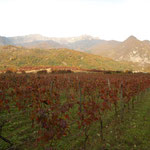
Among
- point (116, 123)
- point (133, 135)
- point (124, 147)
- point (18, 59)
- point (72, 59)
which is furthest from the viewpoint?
point (72, 59)

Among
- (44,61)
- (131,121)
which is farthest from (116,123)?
(44,61)

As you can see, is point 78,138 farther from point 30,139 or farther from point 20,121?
point 20,121

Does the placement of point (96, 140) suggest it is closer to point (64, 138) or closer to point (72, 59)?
point (64, 138)

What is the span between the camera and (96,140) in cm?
536

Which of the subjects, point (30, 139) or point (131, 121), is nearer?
point (30, 139)

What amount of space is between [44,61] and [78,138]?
3054 inches

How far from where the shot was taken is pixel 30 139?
5316 mm

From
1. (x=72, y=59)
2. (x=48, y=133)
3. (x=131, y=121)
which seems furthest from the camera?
(x=72, y=59)

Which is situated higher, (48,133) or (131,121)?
(48,133)

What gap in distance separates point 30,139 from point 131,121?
223 inches

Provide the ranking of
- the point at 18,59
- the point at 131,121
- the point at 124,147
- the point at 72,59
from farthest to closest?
the point at 72,59 → the point at 18,59 → the point at 131,121 → the point at 124,147

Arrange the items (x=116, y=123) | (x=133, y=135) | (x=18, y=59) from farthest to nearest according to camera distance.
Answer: (x=18, y=59) < (x=116, y=123) < (x=133, y=135)

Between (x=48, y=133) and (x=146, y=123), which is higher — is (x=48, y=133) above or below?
above

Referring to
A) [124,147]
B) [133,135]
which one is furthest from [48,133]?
[133,135]
